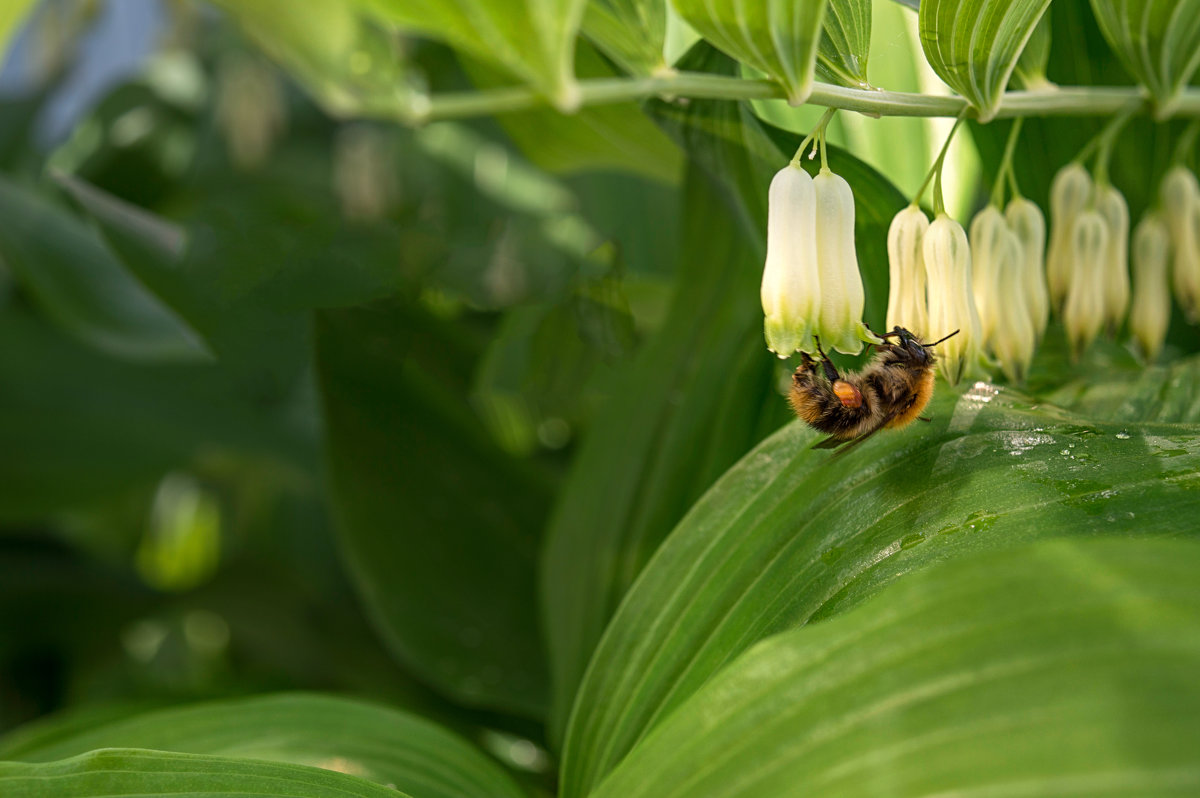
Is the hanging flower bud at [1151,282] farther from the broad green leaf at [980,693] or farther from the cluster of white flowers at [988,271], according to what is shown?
the broad green leaf at [980,693]

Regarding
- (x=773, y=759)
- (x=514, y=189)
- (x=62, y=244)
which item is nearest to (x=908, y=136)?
(x=773, y=759)

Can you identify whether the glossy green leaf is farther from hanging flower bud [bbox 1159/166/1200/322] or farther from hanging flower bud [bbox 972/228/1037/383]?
hanging flower bud [bbox 1159/166/1200/322]

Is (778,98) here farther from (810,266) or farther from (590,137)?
(590,137)

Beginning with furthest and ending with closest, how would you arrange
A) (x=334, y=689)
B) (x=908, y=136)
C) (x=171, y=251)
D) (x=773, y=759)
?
(x=334, y=689)
(x=171, y=251)
(x=908, y=136)
(x=773, y=759)

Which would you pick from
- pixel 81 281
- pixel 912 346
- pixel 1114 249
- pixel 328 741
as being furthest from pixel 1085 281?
pixel 81 281

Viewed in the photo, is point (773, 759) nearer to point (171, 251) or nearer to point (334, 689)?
point (171, 251)

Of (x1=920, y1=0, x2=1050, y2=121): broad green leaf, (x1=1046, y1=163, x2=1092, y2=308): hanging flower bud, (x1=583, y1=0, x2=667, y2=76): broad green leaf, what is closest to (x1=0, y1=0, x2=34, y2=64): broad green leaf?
(x1=583, y1=0, x2=667, y2=76): broad green leaf
